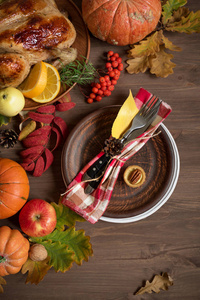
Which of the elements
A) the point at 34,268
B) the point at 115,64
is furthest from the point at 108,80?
the point at 34,268

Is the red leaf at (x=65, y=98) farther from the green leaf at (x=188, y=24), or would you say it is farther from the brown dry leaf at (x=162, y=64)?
the green leaf at (x=188, y=24)

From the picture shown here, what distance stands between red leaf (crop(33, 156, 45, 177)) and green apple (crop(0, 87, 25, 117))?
23 centimetres

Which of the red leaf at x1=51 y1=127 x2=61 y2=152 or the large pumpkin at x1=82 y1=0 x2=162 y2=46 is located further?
the red leaf at x1=51 y1=127 x2=61 y2=152

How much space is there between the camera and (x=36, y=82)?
0.99 metres

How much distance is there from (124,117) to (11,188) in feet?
1.86

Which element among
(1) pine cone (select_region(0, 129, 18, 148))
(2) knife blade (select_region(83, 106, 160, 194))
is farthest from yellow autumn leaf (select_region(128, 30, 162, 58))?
(1) pine cone (select_region(0, 129, 18, 148))

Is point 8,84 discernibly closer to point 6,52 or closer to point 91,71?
point 6,52

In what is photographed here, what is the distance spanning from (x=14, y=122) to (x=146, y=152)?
0.63m

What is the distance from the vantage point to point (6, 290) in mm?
1122

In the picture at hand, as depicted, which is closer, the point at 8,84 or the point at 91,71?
the point at 8,84

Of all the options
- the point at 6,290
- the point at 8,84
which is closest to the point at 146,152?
the point at 8,84

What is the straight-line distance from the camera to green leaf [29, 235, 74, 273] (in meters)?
1.06

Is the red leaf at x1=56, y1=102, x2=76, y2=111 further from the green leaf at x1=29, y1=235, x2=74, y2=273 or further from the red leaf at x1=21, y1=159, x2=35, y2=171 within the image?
the green leaf at x1=29, y1=235, x2=74, y2=273

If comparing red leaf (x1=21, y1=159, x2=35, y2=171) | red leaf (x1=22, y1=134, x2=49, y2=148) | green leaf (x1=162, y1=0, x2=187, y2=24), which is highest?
green leaf (x1=162, y1=0, x2=187, y2=24)
